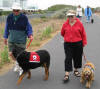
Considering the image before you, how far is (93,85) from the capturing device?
5.63m

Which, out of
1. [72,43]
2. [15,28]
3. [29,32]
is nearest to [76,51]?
[72,43]

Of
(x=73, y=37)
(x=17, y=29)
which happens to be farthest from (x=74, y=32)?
(x=17, y=29)

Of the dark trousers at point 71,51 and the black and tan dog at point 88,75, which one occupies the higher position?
the dark trousers at point 71,51

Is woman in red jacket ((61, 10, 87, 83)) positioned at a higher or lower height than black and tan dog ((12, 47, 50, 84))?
higher

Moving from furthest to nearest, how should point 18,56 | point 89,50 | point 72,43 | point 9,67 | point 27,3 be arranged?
point 27,3 < point 89,50 < point 9,67 < point 72,43 < point 18,56

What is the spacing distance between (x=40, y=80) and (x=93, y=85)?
1.42 m

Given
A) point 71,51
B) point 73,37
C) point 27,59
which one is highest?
point 73,37

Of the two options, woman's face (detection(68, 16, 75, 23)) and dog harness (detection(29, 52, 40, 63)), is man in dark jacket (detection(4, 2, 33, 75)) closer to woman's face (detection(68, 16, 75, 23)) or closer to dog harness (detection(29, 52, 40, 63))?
dog harness (detection(29, 52, 40, 63))

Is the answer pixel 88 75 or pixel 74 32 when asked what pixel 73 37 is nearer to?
pixel 74 32

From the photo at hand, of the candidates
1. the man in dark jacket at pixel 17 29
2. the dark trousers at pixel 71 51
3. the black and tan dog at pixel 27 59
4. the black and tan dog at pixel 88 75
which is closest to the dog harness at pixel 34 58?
the black and tan dog at pixel 27 59

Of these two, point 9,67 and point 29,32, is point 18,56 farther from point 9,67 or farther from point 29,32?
point 9,67

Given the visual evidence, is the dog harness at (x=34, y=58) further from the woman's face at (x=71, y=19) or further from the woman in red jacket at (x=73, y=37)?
the woman's face at (x=71, y=19)

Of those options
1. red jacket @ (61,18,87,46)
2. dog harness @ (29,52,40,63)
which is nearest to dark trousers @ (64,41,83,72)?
red jacket @ (61,18,87,46)

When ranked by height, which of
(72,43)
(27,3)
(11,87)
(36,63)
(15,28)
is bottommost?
(11,87)
